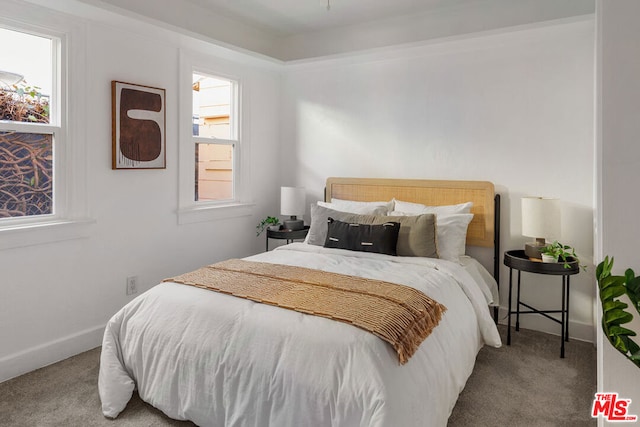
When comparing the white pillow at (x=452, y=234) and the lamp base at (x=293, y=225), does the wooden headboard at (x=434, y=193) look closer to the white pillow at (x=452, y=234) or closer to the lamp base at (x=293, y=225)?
the white pillow at (x=452, y=234)

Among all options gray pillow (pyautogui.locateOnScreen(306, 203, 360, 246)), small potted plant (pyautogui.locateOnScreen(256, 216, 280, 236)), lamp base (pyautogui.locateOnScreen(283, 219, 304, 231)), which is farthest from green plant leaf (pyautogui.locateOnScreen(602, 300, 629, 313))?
small potted plant (pyautogui.locateOnScreen(256, 216, 280, 236))

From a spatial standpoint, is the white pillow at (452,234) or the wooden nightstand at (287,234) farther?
the wooden nightstand at (287,234)

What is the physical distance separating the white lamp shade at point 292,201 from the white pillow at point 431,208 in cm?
99

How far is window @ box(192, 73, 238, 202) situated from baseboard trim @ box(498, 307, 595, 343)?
282cm

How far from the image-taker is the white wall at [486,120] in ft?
10.8

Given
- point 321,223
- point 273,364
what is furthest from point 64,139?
point 273,364

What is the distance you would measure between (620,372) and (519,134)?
233 centimetres

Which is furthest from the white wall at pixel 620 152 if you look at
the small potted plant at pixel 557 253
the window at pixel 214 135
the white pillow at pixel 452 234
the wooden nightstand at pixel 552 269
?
the window at pixel 214 135

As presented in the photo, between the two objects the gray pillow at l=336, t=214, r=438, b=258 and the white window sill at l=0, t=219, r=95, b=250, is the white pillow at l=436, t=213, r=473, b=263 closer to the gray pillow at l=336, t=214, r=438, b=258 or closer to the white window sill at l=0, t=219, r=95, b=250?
the gray pillow at l=336, t=214, r=438, b=258

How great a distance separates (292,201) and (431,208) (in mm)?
1375

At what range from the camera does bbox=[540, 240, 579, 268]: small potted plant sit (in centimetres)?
304

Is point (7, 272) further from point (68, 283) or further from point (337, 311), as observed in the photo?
point (337, 311)

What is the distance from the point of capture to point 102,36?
3086 mm

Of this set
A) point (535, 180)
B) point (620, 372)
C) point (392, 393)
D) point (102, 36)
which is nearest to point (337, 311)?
point (392, 393)
